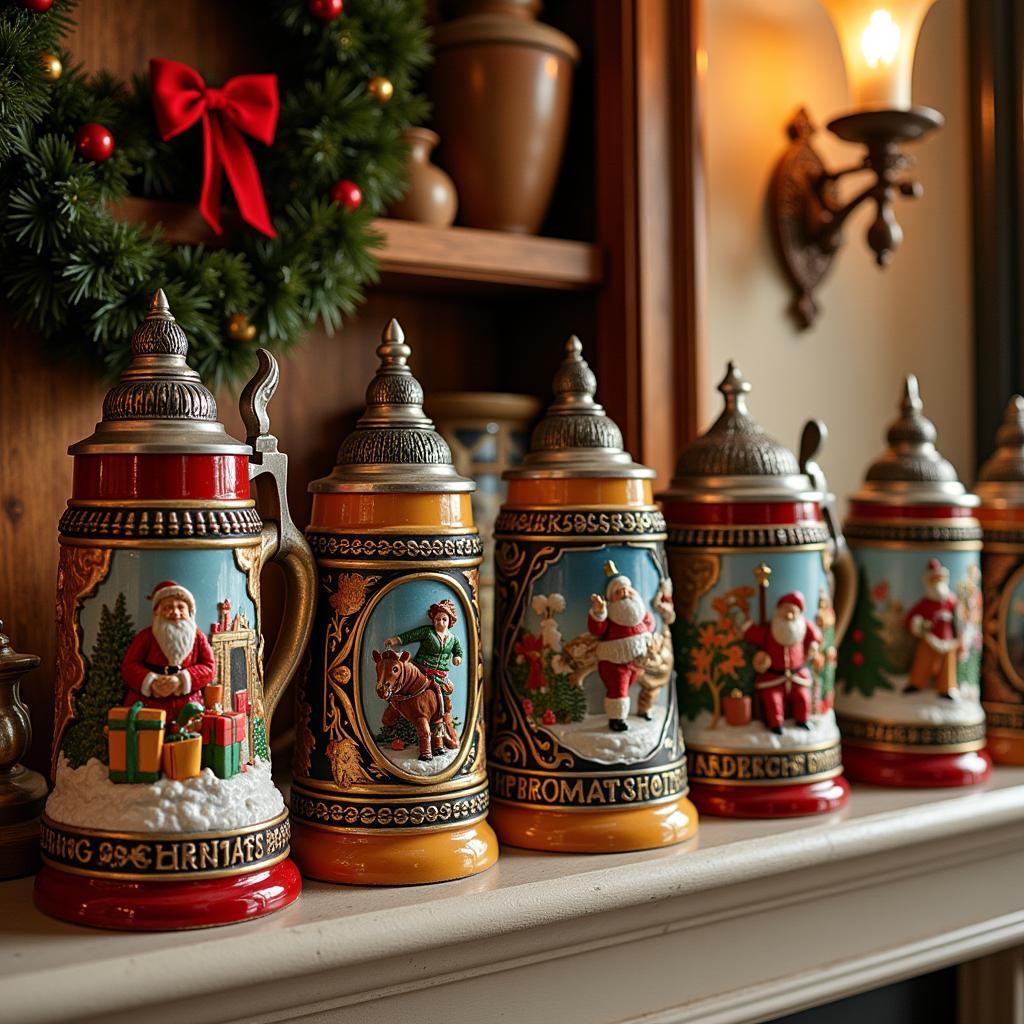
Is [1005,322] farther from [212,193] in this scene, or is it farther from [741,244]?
[212,193]

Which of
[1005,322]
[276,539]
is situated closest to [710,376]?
[1005,322]

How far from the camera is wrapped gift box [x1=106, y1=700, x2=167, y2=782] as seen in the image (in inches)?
25.1

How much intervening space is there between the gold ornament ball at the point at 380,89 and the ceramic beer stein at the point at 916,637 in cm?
51

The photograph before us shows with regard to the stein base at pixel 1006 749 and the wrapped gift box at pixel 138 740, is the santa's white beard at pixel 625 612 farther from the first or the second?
the stein base at pixel 1006 749

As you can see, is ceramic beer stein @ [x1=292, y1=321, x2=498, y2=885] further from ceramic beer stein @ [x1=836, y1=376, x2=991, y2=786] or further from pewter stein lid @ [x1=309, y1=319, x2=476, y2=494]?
ceramic beer stein @ [x1=836, y1=376, x2=991, y2=786]

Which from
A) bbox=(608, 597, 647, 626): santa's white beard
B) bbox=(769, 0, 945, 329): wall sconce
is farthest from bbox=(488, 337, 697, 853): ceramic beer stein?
bbox=(769, 0, 945, 329): wall sconce

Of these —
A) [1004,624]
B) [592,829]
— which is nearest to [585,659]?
[592,829]

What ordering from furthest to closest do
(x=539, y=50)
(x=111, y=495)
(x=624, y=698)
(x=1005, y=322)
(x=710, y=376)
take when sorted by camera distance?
(x=1005, y=322) < (x=710, y=376) < (x=539, y=50) < (x=624, y=698) < (x=111, y=495)

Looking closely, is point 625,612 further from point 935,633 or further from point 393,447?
point 935,633

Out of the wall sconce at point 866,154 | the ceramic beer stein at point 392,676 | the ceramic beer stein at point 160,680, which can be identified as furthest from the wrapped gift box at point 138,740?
the wall sconce at point 866,154

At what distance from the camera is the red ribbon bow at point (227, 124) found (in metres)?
0.85

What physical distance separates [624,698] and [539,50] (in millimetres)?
585

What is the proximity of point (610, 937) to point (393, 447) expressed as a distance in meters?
0.34

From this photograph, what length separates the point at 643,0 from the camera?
1.05m
